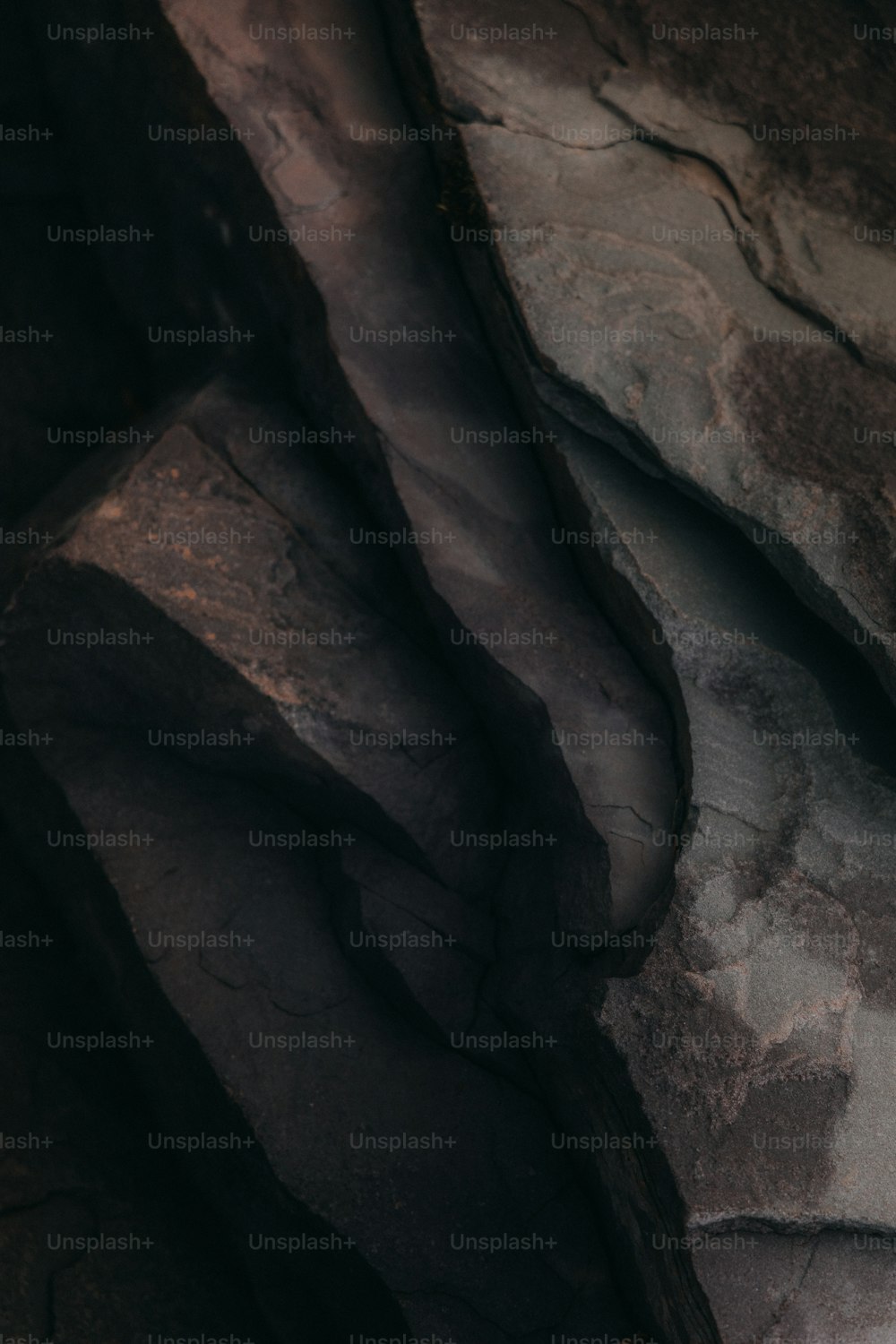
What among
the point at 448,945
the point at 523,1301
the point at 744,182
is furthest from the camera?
the point at 744,182

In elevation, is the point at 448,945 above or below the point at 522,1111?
above

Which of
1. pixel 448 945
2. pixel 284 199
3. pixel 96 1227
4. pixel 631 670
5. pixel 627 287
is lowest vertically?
pixel 96 1227

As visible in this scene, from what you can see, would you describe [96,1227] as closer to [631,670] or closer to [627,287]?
[631,670]

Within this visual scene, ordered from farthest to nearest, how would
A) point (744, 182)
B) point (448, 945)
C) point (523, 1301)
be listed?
point (744, 182) → point (448, 945) → point (523, 1301)

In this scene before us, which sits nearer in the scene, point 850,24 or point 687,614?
point 687,614

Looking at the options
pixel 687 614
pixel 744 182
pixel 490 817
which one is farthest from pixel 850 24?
pixel 490 817

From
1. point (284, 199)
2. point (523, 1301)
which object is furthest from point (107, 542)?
point (523, 1301)

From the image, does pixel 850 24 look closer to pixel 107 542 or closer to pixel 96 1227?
pixel 107 542
